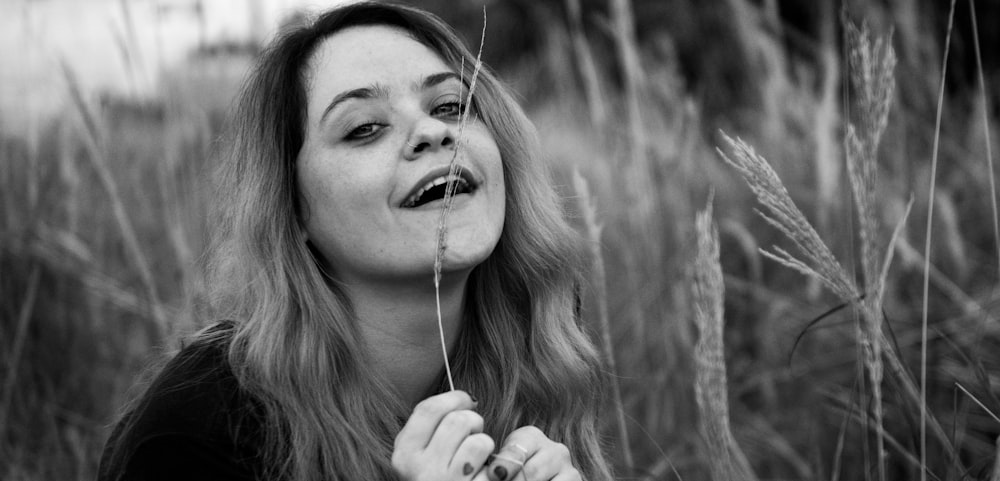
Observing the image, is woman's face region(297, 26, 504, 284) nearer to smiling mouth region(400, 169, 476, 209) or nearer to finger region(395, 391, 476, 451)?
smiling mouth region(400, 169, 476, 209)

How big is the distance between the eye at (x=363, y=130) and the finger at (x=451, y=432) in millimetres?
538

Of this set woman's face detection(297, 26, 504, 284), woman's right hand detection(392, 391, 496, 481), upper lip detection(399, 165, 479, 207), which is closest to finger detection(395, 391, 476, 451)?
woman's right hand detection(392, 391, 496, 481)

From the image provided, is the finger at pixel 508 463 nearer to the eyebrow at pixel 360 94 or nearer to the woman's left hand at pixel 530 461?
the woman's left hand at pixel 530 461

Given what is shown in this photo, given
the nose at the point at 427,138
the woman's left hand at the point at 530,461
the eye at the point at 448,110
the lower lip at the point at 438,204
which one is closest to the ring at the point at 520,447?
the woman's left hand at the point at 530,461

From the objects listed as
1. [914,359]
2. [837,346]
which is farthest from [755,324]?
[914,359]

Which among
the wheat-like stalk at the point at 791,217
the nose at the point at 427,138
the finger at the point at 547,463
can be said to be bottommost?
the finger at the point at 547,463

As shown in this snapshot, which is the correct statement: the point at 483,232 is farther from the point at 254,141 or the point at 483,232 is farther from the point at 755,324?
the point at 755,324

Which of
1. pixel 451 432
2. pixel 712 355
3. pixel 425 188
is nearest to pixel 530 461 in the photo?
pixel 451 432

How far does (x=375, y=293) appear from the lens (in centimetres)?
163

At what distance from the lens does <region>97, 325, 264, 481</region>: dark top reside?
1.39 meters

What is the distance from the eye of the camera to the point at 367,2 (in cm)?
182

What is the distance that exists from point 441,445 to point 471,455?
0.05m

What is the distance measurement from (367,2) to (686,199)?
1.75m

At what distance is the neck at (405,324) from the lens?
1627mm
